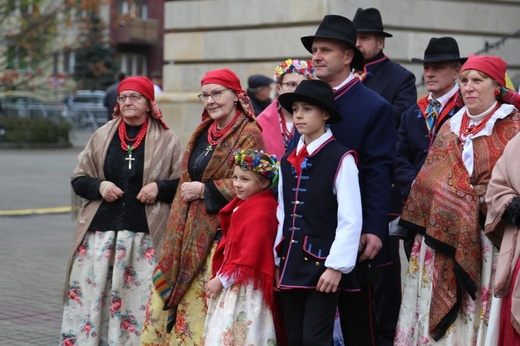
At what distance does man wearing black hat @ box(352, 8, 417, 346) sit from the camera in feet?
24.9

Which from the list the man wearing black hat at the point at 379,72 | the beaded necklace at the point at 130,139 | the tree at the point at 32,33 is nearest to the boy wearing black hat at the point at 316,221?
the beaded necklace at the point at 130,139

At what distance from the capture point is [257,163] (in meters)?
6.10

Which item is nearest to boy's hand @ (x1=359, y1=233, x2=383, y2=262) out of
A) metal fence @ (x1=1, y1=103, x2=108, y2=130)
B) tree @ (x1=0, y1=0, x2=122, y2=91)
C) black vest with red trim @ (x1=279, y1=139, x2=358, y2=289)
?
black vest with red trim @ (x1=279, y1=139, x2=358, y2=289)

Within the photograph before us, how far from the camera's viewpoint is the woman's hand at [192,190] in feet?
21.9

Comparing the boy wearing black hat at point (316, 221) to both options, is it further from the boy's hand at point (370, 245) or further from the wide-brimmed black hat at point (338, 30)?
the wide-brimmed black hat at point (338, 30)

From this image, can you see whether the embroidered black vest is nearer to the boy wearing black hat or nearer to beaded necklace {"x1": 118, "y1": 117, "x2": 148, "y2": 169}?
the boy wearing black hat

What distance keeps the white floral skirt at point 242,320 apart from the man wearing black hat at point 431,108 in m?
1.31

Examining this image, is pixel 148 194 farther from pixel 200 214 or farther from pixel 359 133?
pixel 359 133

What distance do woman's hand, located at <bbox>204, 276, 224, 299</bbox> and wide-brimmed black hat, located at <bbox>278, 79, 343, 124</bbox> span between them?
3.77ft

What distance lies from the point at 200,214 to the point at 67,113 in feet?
125

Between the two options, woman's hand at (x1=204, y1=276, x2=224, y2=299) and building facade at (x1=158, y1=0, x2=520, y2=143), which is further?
building facade at (x1=158, y1=0, x2=520, y2=143)

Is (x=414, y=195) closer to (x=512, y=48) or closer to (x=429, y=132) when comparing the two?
(x=429, y=132)

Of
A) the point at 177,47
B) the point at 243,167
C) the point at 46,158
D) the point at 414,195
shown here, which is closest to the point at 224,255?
the point at 243,167

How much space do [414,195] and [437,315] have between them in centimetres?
74
